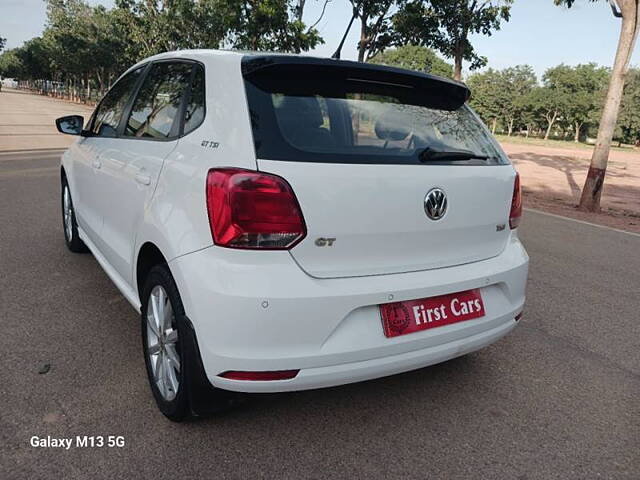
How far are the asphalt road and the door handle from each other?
1028 millimetres

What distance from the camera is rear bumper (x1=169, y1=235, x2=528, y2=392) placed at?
1.97 metres

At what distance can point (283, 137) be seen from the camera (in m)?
2.07

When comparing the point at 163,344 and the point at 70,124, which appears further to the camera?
the point at 70,124

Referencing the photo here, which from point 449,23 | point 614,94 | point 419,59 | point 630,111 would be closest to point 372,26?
point 449,23

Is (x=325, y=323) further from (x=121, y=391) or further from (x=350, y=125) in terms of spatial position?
(x=121, y=391)

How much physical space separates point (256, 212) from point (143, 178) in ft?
3.11

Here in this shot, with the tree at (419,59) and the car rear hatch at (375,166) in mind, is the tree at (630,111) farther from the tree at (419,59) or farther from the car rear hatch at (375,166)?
the car rear hatch at (375,166)

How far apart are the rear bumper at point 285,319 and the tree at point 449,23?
52.6ft

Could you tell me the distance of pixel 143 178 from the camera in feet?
8.70

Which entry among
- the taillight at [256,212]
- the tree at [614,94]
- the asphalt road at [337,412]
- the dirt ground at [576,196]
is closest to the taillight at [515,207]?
the asphalt road at [337,412]

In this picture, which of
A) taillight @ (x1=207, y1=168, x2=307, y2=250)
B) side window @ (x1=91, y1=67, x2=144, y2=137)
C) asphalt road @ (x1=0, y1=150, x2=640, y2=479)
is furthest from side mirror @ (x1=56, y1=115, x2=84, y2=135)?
taillight @ (x1=207, y1=168, x2=307, y2=250)

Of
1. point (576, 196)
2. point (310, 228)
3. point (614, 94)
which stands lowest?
point (576, 196)

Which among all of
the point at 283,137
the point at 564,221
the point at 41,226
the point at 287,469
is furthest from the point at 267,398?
the point at 564,221

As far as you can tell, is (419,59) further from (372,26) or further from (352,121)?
(352,121)
